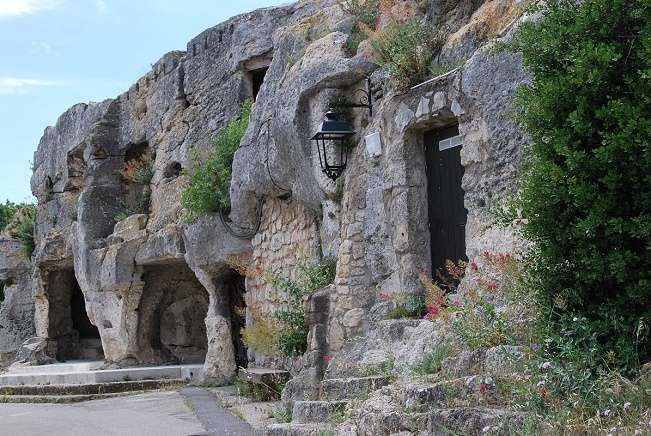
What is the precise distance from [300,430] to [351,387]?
52cm

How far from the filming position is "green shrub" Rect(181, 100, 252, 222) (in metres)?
11.5

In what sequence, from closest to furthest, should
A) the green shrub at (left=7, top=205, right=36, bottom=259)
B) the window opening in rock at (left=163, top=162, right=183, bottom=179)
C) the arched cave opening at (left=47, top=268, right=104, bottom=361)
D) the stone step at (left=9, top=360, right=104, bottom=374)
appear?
the window opening in rock at (left=163, top=162, right=183, bottom=179) < the stone step at (left=9, top=360, right=104, bottom=374) < the arched cave opening at (left=47, top=268, right=104, bottom=361) < the green shrub at (left=7, top=205, right=36, bottom=259)

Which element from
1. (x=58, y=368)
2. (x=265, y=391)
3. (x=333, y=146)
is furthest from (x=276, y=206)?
(x=58, y=368)

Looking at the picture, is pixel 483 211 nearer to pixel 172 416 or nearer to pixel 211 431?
pixel 211 431

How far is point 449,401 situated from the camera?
420cm

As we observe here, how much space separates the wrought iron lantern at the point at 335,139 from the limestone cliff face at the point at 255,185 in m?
0.13

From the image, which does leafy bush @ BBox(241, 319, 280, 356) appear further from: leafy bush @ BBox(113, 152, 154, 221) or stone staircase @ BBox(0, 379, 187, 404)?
leafy bush @ BBox(113, 152, 154, 221)

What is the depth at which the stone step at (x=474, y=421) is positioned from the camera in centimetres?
368

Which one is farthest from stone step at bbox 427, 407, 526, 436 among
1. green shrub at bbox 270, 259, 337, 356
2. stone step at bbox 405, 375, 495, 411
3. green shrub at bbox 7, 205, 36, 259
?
green shrub at bbox 7, 205, 36, 259

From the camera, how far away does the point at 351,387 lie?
5582 mm

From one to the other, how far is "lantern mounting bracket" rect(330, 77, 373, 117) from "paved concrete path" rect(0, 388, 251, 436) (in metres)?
3.06

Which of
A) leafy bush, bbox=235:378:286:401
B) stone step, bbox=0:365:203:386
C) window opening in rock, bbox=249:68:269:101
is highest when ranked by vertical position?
window opening in rock, bbox=249:68:269:101

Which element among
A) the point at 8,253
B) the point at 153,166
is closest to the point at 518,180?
the point at 153,166

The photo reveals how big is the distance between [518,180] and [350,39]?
320cm
